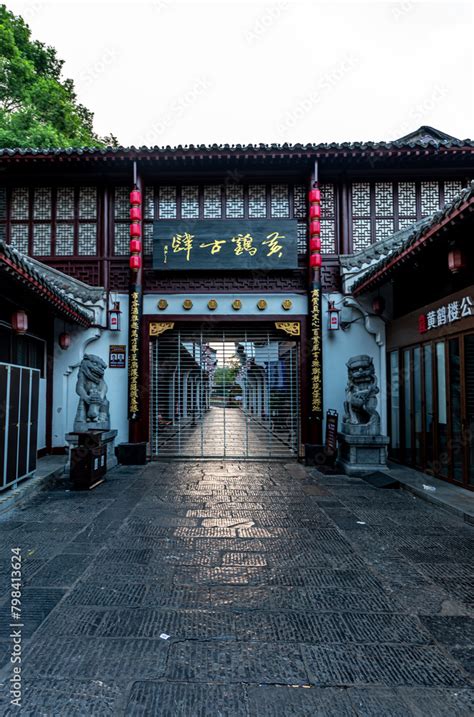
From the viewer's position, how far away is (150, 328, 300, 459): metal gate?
10.4m

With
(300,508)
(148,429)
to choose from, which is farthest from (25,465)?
(300,508)

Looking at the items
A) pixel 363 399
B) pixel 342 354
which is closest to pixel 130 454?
pixel 363 399

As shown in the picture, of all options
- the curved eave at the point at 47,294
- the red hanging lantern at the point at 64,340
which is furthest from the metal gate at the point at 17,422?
the red hanging lantern at the point at 64,340

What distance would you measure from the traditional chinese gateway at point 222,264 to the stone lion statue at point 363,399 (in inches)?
37.9

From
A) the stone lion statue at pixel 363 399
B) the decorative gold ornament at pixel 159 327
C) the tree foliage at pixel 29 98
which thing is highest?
the tree foliage at pixel 29 98

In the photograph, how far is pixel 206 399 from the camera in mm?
11133

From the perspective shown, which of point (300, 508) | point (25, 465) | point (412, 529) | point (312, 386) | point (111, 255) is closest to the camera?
point (412, 529)

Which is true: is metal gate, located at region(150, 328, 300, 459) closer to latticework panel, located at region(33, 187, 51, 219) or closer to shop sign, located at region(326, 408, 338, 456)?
shop sign, located at region(326, 408, 338, 456)

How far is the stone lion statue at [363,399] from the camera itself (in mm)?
8367

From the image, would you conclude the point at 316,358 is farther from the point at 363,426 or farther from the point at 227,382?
the point at 227,382

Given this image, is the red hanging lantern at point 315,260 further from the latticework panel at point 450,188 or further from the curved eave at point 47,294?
the curved eave at point 47,294

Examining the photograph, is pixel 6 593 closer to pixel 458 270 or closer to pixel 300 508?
pixel 300 508

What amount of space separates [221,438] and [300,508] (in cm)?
627

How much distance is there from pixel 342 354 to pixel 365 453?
7.99 feet
